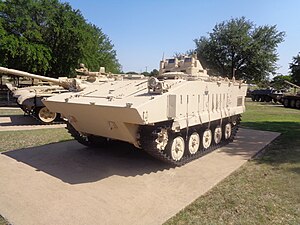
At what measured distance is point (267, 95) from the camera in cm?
3297

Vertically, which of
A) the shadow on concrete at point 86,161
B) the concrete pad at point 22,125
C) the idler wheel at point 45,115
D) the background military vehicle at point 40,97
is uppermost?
the background military vehicle at point 40,97

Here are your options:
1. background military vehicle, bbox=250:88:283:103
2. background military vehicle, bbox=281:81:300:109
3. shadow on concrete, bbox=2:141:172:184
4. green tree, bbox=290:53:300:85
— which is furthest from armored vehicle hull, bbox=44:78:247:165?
green tree, bbox=290:53:300:85

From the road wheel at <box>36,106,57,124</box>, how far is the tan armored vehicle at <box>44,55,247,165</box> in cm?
574

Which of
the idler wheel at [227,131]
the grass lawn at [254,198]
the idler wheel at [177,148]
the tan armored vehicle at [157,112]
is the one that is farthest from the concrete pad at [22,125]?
the grass lawn at [254,198]

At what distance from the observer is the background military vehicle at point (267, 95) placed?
3192 centimetres

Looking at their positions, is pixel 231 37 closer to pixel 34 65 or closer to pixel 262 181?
pixel 34 65

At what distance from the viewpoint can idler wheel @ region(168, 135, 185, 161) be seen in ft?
20.7

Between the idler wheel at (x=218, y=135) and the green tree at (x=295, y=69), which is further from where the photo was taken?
the green tree at (x=295, y=69)

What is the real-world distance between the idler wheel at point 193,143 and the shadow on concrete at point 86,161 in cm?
80

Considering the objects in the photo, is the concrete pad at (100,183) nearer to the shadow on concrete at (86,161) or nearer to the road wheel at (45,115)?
the shadow on concrete at (86,161)

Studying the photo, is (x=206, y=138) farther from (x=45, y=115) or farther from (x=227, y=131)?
(x=45, y=115)

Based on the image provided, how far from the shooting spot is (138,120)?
5.12m

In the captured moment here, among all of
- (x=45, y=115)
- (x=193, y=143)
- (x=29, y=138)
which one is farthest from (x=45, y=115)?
(x=193, y=143)

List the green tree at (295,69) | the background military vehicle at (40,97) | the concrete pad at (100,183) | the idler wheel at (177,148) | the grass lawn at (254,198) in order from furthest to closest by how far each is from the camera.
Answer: the green tree at (295,69)
the background military vehicle at (40,97)
the idler wheel at (177,148)
the concrete pad at (100,183)
the grass lawn at (254,198)
